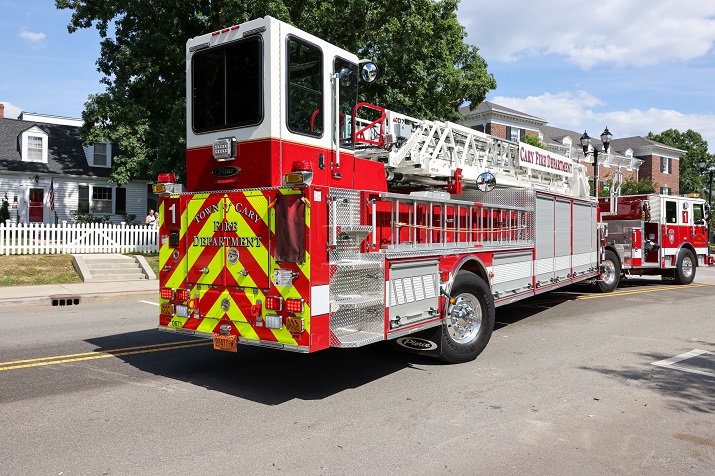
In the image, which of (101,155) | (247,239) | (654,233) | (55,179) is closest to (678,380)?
(247,239)

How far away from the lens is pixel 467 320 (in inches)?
272

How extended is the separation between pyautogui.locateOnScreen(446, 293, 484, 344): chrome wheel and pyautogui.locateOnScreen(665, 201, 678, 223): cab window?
11.4m

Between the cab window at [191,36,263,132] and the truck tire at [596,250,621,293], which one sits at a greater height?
the cab window at [191,36,263,132]

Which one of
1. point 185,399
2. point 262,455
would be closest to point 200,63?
point 185,399

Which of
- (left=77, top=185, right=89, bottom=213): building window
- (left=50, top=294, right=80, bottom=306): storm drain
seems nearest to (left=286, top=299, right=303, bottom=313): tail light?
(left=50, top=294, right=80, bottom=306): storm drain

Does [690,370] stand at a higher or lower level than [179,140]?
lower

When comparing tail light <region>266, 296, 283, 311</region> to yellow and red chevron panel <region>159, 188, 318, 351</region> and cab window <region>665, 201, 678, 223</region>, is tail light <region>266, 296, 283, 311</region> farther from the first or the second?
cab window <region>665, 201, 678, 223</region>

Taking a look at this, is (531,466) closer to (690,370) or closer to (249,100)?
(690,370)

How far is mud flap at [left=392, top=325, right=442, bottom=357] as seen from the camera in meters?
6.34

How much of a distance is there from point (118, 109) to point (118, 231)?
4501 millimetres

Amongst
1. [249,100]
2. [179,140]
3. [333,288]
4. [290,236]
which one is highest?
[179,140]

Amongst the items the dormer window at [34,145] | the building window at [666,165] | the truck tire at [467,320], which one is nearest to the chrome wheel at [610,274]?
the truck tire at [467,320]

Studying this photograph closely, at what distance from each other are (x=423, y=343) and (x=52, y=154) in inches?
1177

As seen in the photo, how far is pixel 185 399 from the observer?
529 cm
